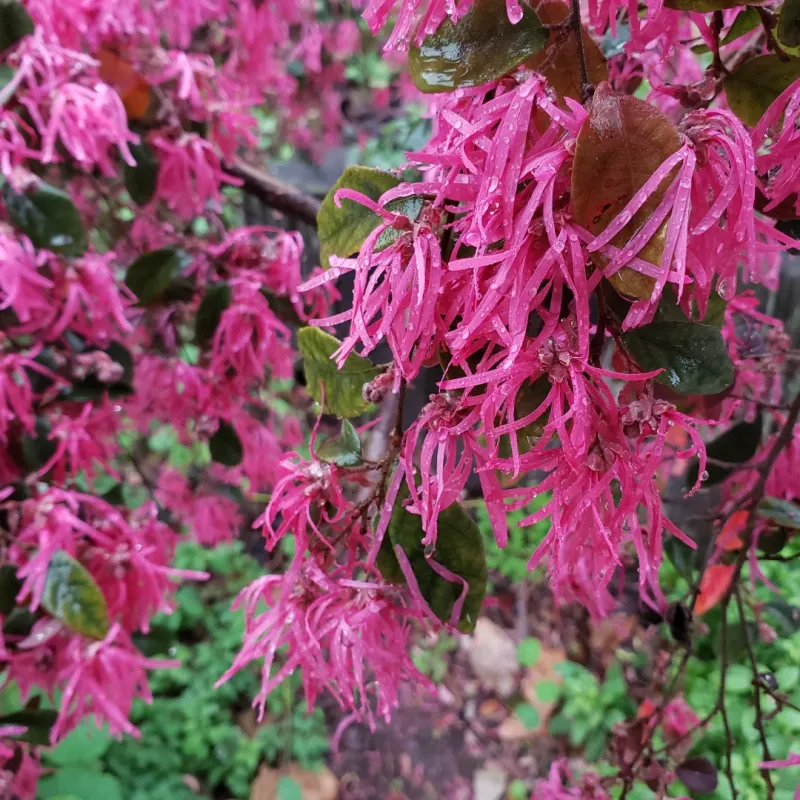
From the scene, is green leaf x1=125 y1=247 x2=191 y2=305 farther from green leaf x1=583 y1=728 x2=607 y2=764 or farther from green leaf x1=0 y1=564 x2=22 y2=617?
green leaf x1=583 y1=728 x2=607 y2=764

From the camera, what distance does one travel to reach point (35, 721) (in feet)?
1.98

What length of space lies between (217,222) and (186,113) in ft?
0.40

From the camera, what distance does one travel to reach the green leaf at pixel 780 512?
427 mm

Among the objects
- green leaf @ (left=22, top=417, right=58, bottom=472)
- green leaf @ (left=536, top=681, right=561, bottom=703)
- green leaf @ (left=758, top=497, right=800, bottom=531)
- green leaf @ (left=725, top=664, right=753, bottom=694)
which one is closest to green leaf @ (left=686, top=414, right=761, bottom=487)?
green leaf @ (left=758, top=497, right=800, bottom=531)

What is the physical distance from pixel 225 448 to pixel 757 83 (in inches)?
22.7

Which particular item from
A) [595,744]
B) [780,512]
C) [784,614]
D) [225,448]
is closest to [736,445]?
[780,512]

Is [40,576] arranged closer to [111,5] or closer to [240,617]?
[111,5]

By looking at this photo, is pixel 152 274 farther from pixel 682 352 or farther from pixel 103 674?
pixel 682 352

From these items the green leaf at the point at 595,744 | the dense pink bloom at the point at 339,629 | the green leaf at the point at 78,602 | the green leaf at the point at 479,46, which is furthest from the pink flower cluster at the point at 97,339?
the green leaf at the point at 595,744

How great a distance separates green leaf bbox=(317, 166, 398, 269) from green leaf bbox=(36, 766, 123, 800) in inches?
41.8

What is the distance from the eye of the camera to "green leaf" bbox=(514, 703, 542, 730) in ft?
4.21

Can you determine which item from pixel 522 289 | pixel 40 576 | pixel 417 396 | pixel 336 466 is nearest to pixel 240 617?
pixel 417 396

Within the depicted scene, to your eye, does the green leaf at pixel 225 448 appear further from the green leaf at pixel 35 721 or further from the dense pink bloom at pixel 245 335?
the green leaf at pixel 35 721

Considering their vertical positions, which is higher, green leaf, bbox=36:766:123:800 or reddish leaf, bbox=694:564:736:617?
reddish leaf, bbox=694:564:736:617
